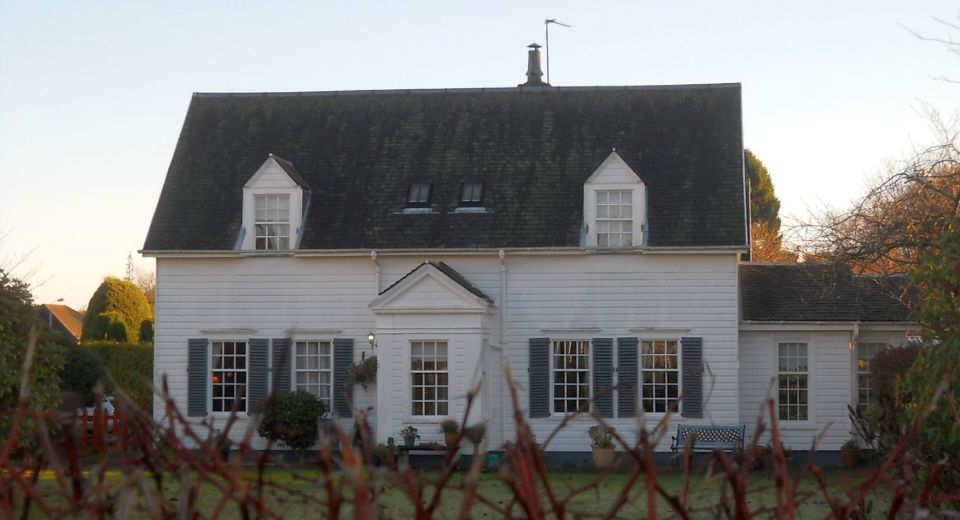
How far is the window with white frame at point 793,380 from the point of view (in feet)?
88.3

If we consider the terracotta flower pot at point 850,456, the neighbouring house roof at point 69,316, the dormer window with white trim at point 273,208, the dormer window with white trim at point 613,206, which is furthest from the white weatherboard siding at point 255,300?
the neighbouring house roof at point 69,316

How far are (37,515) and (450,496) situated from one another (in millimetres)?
6175

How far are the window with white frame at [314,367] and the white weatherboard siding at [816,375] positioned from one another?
860 cm

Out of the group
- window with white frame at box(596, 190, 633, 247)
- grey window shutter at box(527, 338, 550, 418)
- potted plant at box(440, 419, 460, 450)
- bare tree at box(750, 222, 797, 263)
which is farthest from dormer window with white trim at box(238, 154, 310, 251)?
bare tree at box(750, 222, 797, 263)

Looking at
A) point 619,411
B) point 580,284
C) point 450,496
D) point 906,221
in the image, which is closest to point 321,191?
point 580,284

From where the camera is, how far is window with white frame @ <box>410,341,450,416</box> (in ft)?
84.1

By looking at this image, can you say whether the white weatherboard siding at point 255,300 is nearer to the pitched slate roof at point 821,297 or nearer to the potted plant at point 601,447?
the potted plant at point 601,447

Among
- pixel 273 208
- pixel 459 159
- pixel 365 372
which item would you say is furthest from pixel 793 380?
pixel 273 208

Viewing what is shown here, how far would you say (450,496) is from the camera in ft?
65.4

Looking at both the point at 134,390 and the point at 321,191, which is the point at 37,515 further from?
the point at 134,390

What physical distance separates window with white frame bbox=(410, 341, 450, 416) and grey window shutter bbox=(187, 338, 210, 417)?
4616mm

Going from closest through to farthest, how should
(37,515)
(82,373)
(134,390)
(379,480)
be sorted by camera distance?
1. (379,480)
2. (37,515)
3. (82,373)
4. (134,390)

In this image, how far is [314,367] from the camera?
2697 cm

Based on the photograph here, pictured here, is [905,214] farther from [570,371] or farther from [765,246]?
[765,246]
